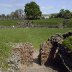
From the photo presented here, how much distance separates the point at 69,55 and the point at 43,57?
500 centimetres

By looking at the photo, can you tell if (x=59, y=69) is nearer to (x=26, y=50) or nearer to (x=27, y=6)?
(x=26, y=50)

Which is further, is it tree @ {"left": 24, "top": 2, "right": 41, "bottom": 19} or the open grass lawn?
tree @ {"left": 24, "top": 2, "right": 41, "bottom": 19}

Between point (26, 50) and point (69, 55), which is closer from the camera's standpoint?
point (69, 55)

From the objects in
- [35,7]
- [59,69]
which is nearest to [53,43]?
[59,69]

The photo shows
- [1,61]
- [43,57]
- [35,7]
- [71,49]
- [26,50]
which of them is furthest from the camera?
[35,7]

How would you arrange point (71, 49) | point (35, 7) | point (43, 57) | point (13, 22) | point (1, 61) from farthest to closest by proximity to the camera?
point (35, 7)
point (13, 22)
point (43, 57)
point (71, 49)
point (1, 61)

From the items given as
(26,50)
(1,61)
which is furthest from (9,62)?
(26,50)

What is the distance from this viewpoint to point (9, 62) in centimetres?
1029

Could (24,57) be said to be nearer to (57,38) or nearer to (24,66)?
(24,66)

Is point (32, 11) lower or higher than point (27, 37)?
lower

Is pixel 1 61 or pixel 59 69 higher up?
pixel 1 61

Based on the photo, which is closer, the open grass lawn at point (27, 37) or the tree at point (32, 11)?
the open grass lawn at point (27, 37)

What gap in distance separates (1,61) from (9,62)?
0.31m

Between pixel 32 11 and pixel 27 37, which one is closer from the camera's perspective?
pixel 27 37
